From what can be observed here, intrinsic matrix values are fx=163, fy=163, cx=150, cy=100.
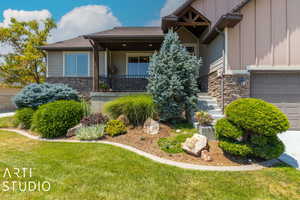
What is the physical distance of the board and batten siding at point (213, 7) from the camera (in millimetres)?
8352

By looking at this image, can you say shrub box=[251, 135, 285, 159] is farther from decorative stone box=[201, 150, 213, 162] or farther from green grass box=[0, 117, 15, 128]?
green grass box=[0, 117, 15, 128]

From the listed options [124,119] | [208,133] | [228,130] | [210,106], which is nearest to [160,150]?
[208,133]

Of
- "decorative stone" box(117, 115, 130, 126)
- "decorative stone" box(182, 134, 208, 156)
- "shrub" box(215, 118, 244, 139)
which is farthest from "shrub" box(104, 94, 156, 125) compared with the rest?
"shrub" box(215, 118, 244, 139)

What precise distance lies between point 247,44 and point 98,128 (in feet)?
23.5

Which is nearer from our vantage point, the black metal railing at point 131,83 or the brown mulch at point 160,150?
the brown mulch at point 160,150

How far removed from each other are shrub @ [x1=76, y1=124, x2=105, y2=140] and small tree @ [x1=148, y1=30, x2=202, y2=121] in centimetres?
243

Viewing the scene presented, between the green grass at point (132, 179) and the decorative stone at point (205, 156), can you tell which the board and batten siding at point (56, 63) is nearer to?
the green grass at point (132, 179)

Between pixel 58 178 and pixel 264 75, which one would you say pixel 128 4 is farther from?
pixel 58 178

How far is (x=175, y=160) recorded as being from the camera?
4312 millimetres

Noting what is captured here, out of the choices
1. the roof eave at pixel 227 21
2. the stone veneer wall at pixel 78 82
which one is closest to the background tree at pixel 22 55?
the stone veneer wall at pixel 78 82

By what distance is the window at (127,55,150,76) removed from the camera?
39.2 ft

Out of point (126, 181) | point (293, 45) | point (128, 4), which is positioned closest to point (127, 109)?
point (126, 181)

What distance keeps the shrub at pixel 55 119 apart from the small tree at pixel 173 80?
342 cm

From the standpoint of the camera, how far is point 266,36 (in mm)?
7102
